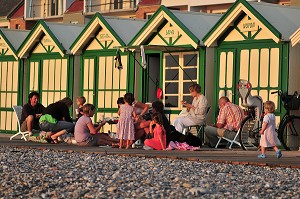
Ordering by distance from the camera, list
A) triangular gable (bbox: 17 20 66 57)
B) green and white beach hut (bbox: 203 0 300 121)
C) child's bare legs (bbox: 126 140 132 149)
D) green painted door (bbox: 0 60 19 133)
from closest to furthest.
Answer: child's bare legs (bbox: 126 140 132 149) → green and white beach hut (bbox: 203 0 300 121) → triangular gable (bbox: 17 20 66 57) → green painted door (bbox: 0 60 19 133)

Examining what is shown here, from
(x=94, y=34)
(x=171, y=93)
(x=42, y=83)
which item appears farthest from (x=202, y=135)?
(x=42, y=83)

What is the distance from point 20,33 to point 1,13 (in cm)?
4781

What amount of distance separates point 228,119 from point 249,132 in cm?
83

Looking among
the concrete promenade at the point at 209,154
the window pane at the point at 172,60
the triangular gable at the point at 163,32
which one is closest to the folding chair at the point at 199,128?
the concrete promenade at the point at 209,154

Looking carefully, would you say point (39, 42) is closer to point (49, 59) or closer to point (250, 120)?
point (49, 59)

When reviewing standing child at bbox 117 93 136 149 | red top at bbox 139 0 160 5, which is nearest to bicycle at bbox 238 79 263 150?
standing child at bbox 117 93 136 149

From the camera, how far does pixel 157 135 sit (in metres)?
22.3

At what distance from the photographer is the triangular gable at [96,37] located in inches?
1133

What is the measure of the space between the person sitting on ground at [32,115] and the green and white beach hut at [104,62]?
9.76ft

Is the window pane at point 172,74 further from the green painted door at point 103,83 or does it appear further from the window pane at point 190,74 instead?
the green painted door at point 103,83

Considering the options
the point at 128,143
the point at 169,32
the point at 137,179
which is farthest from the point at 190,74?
the point at 137,179

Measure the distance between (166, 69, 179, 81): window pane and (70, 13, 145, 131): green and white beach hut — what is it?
133 centimetres

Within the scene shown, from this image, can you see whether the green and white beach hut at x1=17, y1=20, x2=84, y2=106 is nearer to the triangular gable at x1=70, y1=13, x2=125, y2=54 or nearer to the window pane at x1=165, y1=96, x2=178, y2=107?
the triangular gable at x1=70, y1=13, x2=125, y2=54

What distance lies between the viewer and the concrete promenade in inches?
707
